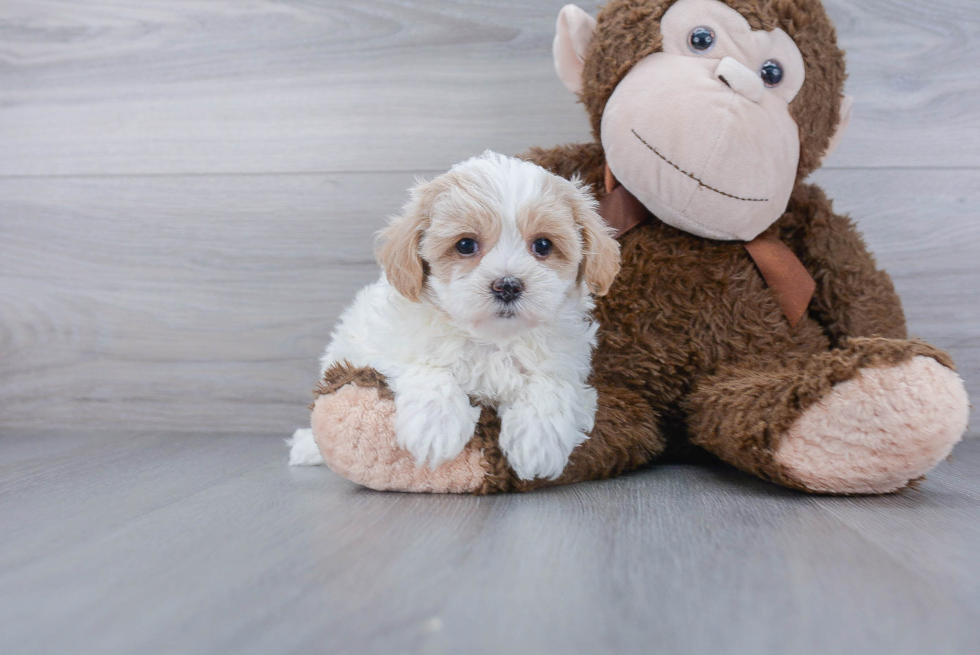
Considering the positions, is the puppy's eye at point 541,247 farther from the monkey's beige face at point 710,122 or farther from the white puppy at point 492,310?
the monkey's beige face at point 710,122

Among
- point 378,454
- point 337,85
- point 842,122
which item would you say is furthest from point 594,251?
point 337,85

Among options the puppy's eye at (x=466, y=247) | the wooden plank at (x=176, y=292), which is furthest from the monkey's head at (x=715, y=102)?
the wooden plank at (x=176, y=292)

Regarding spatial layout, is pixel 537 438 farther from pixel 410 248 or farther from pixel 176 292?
pixel 176 292

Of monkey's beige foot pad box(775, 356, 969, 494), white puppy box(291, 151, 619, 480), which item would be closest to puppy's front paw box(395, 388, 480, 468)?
white puppy box(291, 151, 619, 480)

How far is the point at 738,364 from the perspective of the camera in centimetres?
110

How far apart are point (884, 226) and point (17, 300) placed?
5.91 ft

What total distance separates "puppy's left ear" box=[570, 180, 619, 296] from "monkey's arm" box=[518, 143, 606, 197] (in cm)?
20

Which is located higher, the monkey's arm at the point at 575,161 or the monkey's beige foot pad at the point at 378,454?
the monkey's arm at the point at 575,161

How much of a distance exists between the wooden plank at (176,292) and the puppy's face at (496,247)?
0.56 meters

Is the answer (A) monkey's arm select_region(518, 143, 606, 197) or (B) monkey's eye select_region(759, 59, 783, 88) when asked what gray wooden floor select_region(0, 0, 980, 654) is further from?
(B) monkey's eye select_region(759, 59, 783, 88)

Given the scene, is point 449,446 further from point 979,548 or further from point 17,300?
point 17,300

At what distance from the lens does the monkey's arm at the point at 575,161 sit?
1212mm

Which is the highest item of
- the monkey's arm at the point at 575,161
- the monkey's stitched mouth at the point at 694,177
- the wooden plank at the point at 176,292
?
the monkey's stitched mouth at the point at 694,177

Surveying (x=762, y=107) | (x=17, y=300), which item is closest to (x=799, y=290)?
(x=762, y=107)
